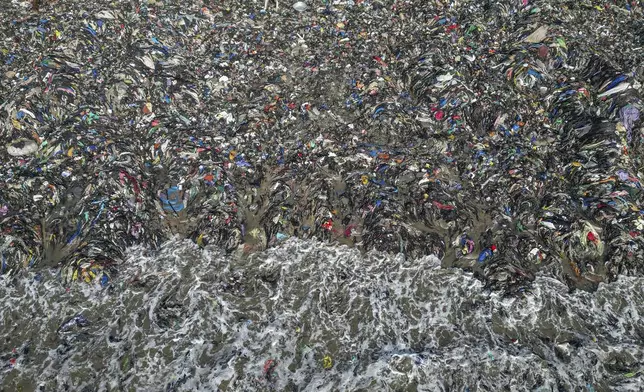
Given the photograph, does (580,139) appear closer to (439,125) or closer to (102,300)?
(439,125)

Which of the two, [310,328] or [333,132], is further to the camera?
[333,132]

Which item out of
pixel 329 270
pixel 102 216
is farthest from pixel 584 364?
pixel 102 216

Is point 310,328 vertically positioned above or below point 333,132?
below

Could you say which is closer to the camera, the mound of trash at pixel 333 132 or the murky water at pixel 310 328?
the murky water at pixel 310 328

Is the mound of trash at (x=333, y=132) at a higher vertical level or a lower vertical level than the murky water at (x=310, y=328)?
higher

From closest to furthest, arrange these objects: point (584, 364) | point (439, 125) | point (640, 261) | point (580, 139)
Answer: point (584, 364) → point (640, 261) → point (580, 139) → point (439, 125)

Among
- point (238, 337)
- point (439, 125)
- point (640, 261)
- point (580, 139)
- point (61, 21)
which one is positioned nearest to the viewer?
point (238, 337)

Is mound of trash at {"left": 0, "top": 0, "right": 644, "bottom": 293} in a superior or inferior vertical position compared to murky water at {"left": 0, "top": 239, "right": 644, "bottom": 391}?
superior

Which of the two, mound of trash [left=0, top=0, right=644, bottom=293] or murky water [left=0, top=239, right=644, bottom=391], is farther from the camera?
mound of trash [left=0, top=0, right=644, bottom=293]
